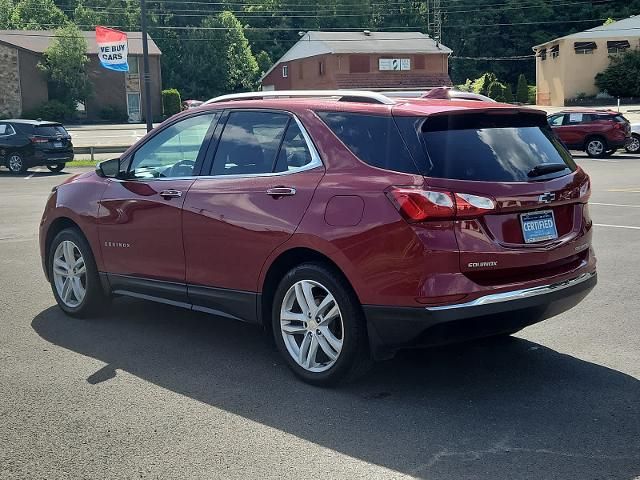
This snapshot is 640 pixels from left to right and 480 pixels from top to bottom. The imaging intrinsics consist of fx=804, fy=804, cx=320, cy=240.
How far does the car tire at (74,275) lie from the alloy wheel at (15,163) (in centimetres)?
1918

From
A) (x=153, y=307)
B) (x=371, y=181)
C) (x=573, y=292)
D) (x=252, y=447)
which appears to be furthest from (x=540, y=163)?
(x=153, y=307)

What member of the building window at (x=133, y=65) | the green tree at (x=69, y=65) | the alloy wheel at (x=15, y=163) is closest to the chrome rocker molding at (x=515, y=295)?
the alloy wheel at (x=15, y=163)

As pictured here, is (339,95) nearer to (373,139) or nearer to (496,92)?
(373,139)

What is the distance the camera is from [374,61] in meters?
67.4

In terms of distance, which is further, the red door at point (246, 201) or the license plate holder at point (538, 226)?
the red door at point (246, 201)

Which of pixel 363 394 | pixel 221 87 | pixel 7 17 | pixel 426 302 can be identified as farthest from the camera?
pixel 7 17

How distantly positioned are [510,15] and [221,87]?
3395 centimetres

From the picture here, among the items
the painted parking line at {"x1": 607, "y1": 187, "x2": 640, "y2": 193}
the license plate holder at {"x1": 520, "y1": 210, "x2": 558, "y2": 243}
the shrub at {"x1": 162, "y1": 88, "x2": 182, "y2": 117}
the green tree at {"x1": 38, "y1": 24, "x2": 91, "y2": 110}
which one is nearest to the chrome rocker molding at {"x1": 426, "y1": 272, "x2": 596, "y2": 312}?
the license plate holder at {"x1": 520, "y1": 210, "x2": 558, "y2": 243}

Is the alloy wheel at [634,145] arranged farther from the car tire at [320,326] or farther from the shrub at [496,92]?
the shrub at [496,92]

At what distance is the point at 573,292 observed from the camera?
5094 millimetres

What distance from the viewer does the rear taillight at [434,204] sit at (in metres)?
4.53

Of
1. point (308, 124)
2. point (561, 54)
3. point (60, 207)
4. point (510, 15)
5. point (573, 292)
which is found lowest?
point (573, 292)

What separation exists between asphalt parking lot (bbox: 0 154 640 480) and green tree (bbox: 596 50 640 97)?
59.6 m

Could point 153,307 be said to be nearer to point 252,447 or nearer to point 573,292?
point 252,447
